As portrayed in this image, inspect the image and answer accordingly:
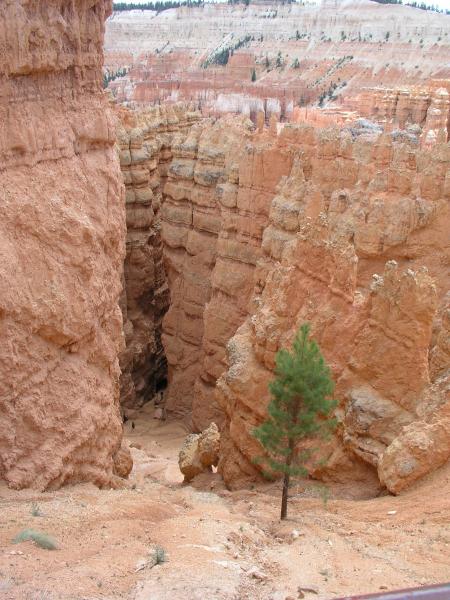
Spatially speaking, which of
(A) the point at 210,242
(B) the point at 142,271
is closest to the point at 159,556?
(A) the point at 210,242

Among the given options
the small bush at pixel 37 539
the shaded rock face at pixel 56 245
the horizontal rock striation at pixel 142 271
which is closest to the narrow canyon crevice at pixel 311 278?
the horizontal rock striation at pixel 142 271

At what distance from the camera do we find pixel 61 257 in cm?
976

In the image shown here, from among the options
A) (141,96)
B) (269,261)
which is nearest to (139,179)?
(269,261)

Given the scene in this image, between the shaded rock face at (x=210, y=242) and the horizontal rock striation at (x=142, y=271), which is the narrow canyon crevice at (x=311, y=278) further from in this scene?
the horizontal rock striation at (x=142, y=271)

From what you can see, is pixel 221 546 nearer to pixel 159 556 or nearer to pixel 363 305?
pixel 159 556

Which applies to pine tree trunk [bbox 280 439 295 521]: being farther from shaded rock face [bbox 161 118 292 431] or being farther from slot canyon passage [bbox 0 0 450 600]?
shaded rock face [bbox 161 118 292 431]

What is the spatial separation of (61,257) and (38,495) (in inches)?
128

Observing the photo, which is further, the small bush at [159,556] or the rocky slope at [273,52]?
the rocky slope at [273,52]

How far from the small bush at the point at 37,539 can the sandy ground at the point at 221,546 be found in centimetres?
9

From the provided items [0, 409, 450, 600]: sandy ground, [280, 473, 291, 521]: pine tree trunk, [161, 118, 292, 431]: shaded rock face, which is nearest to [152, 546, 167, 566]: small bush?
[0, 409, 450, 600]: sandy ground

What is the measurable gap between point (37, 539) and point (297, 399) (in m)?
3.75

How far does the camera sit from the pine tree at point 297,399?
352 inches

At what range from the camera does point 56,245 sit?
9648 millimetres

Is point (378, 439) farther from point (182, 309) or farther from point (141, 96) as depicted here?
point (141, 96)
